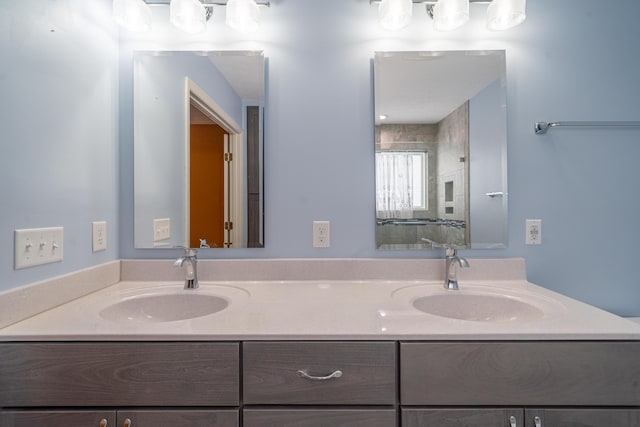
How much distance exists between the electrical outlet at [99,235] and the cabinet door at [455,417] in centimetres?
116

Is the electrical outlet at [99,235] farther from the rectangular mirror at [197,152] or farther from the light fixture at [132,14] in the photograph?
the light fixture at [132,14]

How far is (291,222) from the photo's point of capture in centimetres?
129

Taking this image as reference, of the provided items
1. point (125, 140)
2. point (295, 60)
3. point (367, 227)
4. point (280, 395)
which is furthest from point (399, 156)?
point (125, 140)

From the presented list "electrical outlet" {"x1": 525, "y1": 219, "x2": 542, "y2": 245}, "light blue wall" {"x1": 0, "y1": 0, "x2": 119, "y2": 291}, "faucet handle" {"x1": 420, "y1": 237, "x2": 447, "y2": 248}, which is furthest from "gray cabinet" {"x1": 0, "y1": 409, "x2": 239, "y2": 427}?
"electrical outlet" {"x1": 525, "y1": 219, "x2": 542, "y2": 245}

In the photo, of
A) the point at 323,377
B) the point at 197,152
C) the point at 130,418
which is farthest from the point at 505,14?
the point at 130,418

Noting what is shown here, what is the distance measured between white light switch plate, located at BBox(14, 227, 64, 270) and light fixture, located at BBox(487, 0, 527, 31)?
5.68 feet

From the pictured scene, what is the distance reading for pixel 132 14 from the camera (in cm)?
119

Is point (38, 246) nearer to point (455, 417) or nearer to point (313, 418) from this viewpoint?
point (313, 418)

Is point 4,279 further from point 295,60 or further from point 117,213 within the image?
point 295,60

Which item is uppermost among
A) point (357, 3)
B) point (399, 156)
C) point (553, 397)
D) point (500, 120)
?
point (357, 3)

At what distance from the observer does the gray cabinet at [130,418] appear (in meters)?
0.76

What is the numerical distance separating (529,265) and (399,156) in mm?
710

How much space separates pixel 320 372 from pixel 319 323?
12cm

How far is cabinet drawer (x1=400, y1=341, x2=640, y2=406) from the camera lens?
759 mm
